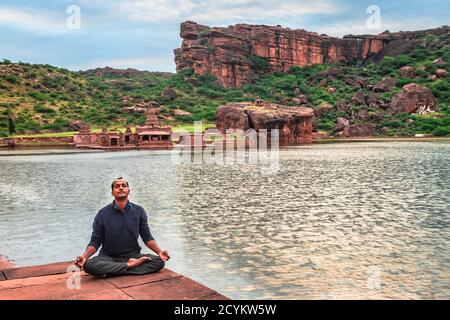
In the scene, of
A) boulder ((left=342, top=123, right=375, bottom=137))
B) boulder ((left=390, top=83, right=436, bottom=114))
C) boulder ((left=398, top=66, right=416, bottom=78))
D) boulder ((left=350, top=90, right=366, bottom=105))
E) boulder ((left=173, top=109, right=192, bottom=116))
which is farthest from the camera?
boulder ((left=398, top=66, right=416, bottom=78))

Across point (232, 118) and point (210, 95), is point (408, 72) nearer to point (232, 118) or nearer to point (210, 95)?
point (210, 95)

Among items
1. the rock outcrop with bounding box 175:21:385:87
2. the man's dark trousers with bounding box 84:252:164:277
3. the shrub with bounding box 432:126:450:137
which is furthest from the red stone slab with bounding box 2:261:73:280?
the rock outcrop with bounding box 175:21:385:87

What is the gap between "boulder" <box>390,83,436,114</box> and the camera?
8575 centimetres

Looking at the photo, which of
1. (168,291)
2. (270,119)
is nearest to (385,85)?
(270,119)

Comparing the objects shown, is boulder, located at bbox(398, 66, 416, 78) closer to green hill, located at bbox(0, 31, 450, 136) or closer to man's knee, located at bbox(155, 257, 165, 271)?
green hill, located at bbox(0, 31, 450, 136)

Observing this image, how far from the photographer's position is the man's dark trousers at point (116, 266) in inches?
270

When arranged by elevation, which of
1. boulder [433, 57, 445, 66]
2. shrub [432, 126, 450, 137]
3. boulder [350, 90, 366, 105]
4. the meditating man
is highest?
boulder [433, 57, 445, 66]

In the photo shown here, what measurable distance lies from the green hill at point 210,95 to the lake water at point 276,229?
5032 centimetres

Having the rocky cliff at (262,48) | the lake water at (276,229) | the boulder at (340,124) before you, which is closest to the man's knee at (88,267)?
the lake water at (276,229)

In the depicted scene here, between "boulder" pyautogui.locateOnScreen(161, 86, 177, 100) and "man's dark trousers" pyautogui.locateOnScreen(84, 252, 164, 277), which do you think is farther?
"boulder" pyautogui.locateOnScreen(161, 86, 177, 100)

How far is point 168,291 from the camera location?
6246 mm

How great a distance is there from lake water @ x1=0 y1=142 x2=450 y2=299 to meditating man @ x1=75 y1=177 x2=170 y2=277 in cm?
144

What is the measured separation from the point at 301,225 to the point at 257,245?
89.0 inches

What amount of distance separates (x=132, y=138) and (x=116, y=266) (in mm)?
51855
